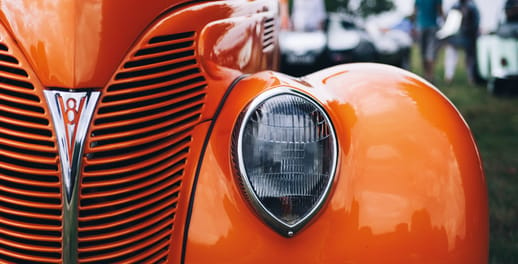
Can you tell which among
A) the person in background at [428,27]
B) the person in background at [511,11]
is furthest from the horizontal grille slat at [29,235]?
the person in background at [428,27]

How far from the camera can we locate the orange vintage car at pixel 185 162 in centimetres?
149

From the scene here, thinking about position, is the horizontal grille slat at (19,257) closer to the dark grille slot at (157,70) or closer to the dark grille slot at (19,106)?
the dark grille slot at (19,106)

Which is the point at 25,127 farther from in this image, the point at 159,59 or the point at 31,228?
the point at 159,59

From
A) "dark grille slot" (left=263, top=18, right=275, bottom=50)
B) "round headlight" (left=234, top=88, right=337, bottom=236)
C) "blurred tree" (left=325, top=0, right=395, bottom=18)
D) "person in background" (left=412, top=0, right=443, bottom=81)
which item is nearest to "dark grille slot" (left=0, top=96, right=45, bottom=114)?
"round headlight" (left=234, top=88, right=337, bottom=236)

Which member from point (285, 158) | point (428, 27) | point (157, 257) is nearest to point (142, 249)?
point (157, 257)

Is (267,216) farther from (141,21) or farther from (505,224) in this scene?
(505,224)

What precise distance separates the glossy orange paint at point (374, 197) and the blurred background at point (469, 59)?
1.60m

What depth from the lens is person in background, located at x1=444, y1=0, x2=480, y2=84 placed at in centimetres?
983

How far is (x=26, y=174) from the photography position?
1556mm

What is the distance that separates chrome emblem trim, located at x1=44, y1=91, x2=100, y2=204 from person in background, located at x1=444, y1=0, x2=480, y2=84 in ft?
30.0

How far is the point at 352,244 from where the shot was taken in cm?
156

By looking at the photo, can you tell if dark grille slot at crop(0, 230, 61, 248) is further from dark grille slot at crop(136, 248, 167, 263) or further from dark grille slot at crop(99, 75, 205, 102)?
dark grille slot at crop(99, 75, 205, 102)

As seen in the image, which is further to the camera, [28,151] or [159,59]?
[159,59]

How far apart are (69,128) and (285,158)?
1.85 ft
